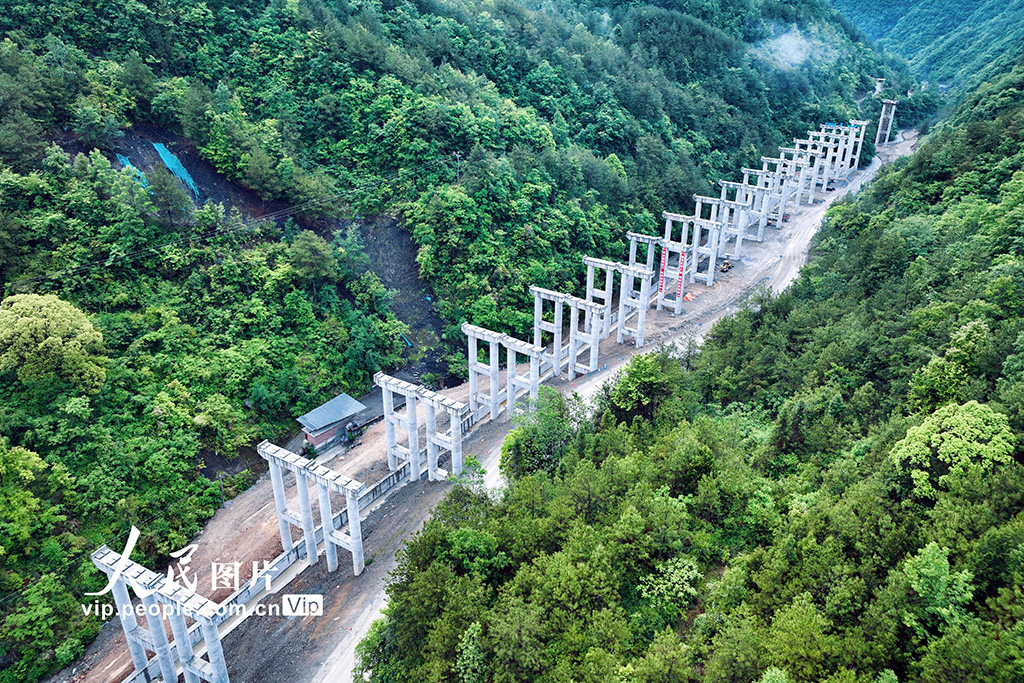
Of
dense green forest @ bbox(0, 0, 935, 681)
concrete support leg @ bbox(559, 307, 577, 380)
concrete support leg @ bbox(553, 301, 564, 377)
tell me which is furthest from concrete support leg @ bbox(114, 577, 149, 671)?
concrete support leg @ bbox(559, 307, 577, 380)

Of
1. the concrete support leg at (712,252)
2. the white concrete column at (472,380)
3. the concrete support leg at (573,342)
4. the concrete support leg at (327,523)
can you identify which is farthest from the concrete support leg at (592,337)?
the concrete support leg at (327,523)

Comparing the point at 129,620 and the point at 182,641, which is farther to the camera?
the point at 129,620

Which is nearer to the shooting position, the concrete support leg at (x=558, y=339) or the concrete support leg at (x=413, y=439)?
the concrete support leg at (x=413, y=439)

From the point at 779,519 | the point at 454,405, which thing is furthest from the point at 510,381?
the point at 779,519

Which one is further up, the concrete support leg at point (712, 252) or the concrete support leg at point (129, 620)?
the concrete support leg at point (712, 252)

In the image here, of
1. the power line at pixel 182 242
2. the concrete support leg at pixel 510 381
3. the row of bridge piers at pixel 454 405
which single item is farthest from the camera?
the concrete support leg at pixel 510 381

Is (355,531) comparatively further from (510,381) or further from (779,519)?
(779,519)

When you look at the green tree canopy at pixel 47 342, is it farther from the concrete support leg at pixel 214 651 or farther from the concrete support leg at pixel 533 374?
the concrete support leg at pixel 533 374
